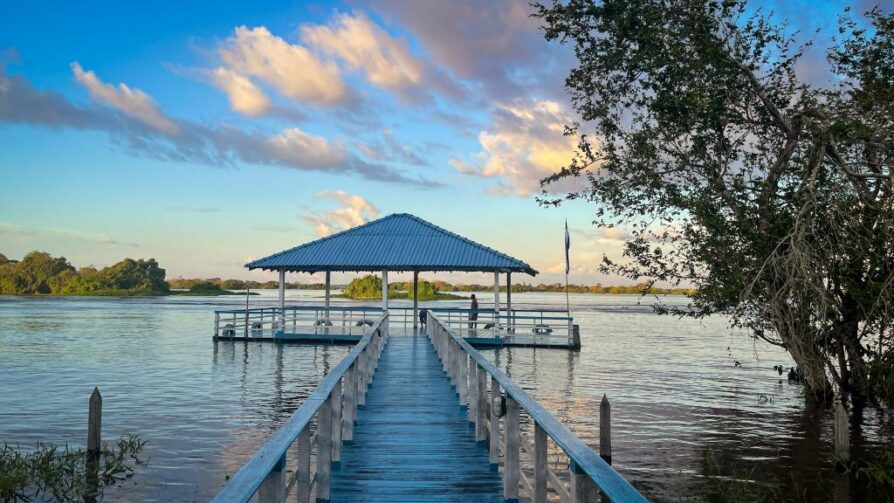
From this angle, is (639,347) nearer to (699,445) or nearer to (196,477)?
(699,445)

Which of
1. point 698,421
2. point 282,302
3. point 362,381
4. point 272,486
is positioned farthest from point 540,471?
point 282,302

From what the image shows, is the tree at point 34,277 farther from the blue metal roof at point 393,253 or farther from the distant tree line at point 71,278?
the blue metal roof at point 393,253

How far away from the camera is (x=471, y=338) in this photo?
31.0 m

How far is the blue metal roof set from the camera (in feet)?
103

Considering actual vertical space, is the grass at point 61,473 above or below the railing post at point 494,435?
below

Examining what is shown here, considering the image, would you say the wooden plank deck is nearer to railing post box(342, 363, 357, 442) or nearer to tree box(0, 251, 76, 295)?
railing post box(342, 363, 357, 442)

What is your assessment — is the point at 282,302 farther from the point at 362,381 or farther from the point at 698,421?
the point at 362,381

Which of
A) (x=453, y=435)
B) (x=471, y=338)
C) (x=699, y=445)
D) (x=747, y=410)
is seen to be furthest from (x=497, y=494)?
(x=471, y=338)

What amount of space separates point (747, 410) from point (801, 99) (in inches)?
295

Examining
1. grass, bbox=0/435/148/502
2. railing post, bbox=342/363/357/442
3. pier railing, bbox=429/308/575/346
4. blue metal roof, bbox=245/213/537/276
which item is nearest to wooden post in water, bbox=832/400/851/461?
→ railing post, bbox=342/363/357/442

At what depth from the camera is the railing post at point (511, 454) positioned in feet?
21.0

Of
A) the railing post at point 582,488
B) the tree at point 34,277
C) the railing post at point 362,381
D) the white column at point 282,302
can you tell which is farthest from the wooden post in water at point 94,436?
the tree at point 34,277

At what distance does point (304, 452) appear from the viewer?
5.25 meters

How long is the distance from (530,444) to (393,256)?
24726mm
